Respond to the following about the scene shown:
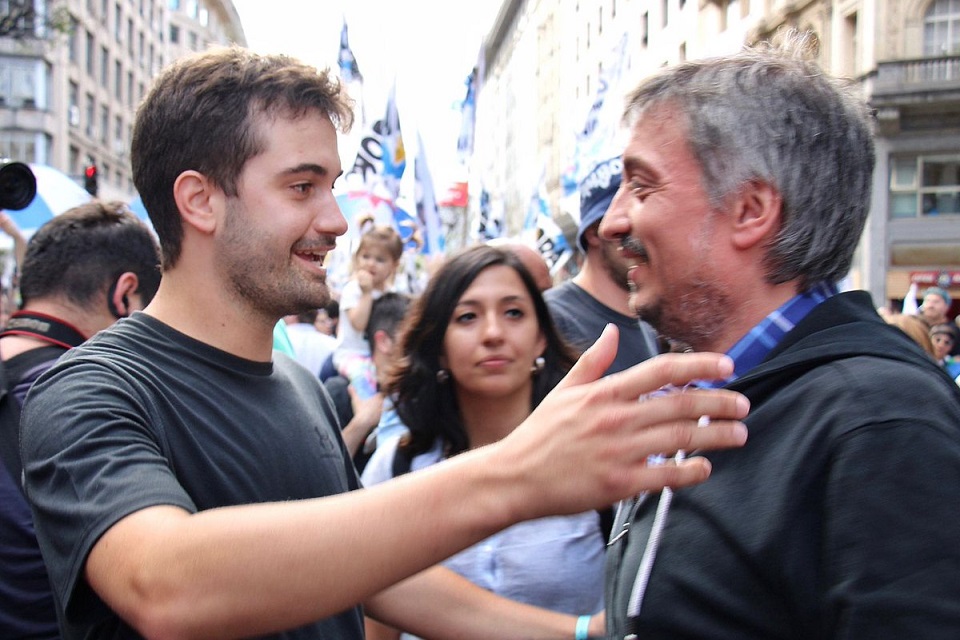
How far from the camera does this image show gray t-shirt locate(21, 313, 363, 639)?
1480 millimetres

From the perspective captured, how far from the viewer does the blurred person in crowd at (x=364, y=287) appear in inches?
229

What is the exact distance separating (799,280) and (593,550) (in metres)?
1.30

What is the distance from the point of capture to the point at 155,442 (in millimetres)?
1699

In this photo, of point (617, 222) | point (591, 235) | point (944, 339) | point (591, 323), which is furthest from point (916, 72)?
point (617, 222)

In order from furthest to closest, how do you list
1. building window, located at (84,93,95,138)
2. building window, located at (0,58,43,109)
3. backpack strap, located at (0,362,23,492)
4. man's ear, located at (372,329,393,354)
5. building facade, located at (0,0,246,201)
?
1. building window, located at (84,93,95,138)
2. building facade, located at (0,0,246,201)
3. building window, located at (0,58,43,109)
4. man's ear, located at (372,329,393,354)
5. backpack strap, located at (0,362,23,492)

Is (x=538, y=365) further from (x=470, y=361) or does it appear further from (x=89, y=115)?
(x=89, y=115)

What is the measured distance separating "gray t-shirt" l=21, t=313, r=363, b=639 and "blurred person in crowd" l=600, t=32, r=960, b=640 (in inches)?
31.0

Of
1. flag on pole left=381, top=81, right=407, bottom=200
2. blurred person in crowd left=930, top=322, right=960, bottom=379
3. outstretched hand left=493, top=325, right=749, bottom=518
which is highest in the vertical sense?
flag on pole left=381, top=81, right=407, bottom=200

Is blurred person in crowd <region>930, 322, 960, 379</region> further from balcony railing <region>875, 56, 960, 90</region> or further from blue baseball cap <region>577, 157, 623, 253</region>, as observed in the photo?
balcony railing <region>875, 56, 960, 90</region>

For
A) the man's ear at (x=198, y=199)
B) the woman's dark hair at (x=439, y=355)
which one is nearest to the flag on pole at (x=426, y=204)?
the woman's dark hair at (x=439, y=355)

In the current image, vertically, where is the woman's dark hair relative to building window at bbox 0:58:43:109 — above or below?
below

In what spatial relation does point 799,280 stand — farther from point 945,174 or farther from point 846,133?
point 945,174

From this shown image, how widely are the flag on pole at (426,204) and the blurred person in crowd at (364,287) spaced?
3128 millimetres

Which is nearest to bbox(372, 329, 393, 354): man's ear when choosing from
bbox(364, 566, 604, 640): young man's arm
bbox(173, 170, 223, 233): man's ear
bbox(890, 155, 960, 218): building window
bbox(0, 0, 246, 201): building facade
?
bbox(364, 566, 604, 640): young man's arm
